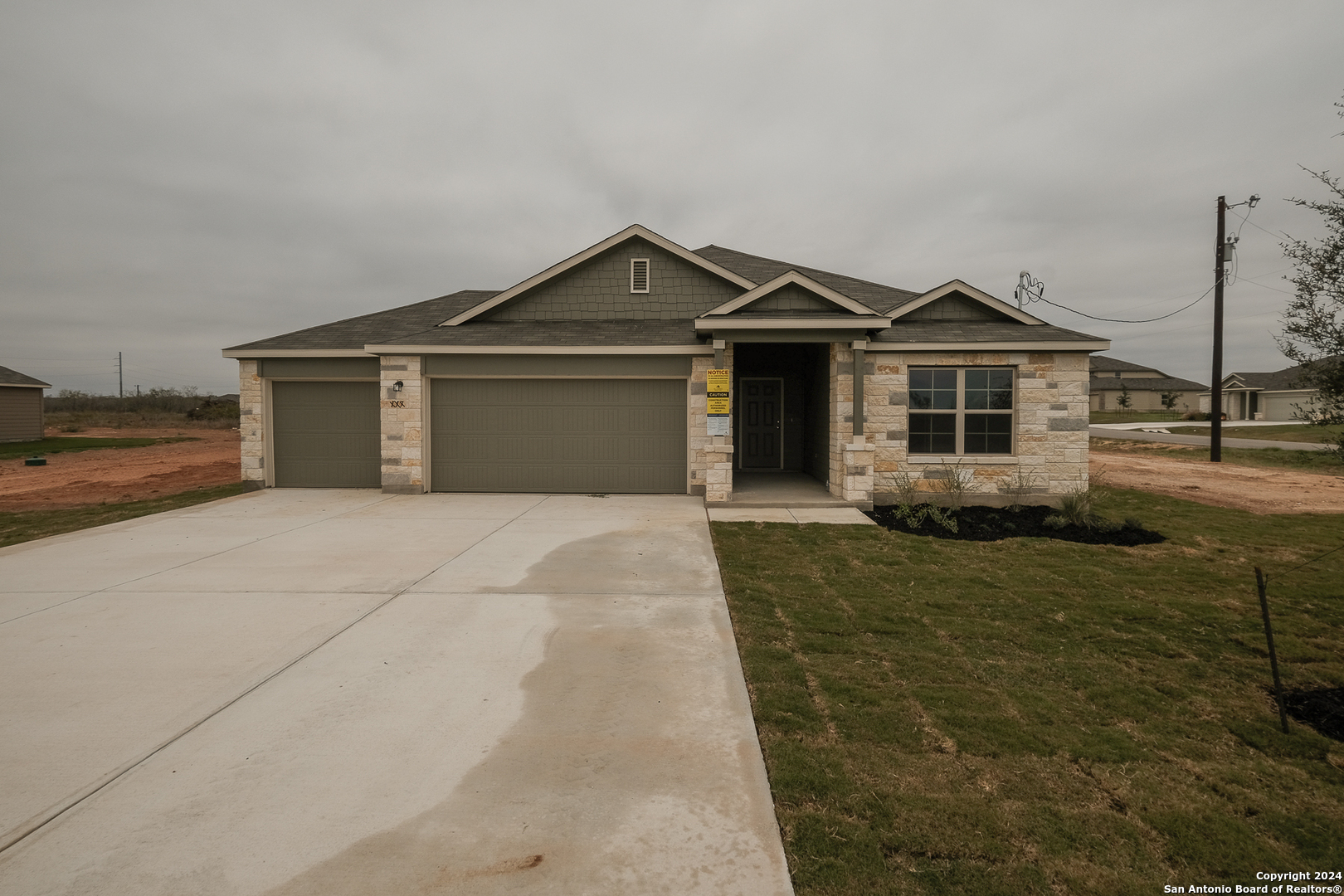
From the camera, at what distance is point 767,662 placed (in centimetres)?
467

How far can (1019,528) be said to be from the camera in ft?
32.4

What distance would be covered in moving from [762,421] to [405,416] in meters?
8.11

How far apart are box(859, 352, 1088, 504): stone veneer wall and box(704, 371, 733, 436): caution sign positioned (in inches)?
101

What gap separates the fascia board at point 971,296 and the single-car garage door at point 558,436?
15.3ft

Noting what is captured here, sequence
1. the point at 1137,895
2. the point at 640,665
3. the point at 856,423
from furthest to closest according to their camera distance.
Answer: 1. the point at 856,423
2. the point at 640,665
3. the point at 1137,895

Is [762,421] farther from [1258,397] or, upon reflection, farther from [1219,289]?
[1258,397]

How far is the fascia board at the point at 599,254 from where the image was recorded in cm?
1371

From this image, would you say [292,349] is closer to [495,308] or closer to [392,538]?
[495,308]

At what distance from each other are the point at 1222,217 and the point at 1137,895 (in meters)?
25.1

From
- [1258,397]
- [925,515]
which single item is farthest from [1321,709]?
[1258,397]

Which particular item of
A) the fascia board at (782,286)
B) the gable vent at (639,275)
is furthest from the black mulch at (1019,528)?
the gable vent at (639,275)

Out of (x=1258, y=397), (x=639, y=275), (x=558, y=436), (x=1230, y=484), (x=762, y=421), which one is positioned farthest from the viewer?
(x=1258, y=397)

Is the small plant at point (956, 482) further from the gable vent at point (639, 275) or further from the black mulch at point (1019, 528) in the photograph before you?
the gable vent at point (639, 275)

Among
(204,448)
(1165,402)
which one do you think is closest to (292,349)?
(204,448)
